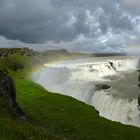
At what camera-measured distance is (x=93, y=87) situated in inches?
3236

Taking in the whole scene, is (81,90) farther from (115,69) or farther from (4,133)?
(4,133)

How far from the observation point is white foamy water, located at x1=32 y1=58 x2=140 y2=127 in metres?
60.9

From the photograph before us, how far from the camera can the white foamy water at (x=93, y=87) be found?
60.9 m

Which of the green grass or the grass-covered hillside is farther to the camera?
the green grass

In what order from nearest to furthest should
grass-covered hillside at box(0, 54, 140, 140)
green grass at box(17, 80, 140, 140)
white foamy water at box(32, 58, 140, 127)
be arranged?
grass-covered hillside at box(0, 54, 140, 140)
green grass at box(17, 80, 140, 140)
white foamy water at box(32, 58, 140, 127)

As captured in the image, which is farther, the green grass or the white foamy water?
the white foamy water

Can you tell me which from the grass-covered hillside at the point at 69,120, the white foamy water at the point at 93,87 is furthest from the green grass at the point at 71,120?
the white foamy water at the point at 93,87

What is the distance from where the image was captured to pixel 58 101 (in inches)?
2218

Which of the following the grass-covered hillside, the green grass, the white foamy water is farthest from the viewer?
the white foamy water

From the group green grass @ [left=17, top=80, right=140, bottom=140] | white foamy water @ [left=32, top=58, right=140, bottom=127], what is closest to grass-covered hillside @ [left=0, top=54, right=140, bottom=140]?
green grass @ [left=17, top=80, right=140, bottom=140]

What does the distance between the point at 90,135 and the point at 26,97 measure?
2846cm

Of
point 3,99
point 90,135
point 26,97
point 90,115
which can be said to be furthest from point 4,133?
point 26,97

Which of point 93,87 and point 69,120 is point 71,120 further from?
point 93,87

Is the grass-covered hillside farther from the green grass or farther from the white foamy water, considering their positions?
the white foamy water
